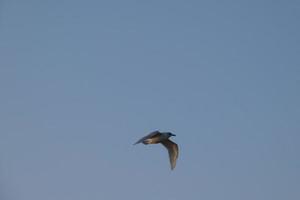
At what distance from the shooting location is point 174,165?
103 feet

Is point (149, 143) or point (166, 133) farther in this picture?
point (166, 133)

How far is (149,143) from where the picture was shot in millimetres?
29438

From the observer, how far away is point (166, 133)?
3139 centimetres

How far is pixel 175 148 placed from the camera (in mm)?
31984

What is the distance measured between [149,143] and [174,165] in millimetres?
2823

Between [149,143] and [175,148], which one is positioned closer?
[149,143]

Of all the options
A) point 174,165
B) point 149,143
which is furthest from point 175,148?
point 149,143

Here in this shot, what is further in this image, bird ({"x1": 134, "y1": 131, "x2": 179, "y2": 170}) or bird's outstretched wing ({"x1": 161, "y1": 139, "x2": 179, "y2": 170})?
bird's outstretched wing ({"x1": 161, "y1": 139, "x2": 179, "y2": 170})

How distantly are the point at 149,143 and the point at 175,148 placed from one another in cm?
299

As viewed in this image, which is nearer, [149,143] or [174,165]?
[149,143]

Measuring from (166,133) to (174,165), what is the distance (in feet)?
6.14

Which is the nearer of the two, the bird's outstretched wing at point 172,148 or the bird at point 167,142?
the bird at point 167,142

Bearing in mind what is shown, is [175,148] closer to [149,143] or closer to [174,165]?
[174,165]

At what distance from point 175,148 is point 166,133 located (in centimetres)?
120
